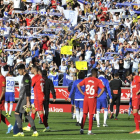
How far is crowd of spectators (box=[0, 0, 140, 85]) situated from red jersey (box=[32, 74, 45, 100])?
35.6 ft

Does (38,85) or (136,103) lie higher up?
(38,85)

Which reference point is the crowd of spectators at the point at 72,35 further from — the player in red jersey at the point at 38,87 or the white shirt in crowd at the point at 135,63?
the player in red jersey at the point at 38,87

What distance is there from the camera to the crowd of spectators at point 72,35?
2917 cm

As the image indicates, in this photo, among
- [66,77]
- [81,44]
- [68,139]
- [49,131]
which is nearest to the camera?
[68,139]

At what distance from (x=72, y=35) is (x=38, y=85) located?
15258mm

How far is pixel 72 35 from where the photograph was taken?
31.5 metres

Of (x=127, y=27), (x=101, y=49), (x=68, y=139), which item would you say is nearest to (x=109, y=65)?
(x=101, y=49)

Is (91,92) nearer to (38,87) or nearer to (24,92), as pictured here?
(38,87)

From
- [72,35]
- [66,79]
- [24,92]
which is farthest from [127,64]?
[24,92]

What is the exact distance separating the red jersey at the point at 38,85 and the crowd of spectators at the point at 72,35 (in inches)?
428

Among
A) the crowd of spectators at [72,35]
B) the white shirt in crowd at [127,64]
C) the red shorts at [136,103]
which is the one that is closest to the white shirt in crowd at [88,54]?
the crowd of spectators at [72,35]

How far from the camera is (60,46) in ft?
99.1

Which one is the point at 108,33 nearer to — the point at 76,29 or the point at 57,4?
the point at 76,29

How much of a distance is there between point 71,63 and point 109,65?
2009 mm
